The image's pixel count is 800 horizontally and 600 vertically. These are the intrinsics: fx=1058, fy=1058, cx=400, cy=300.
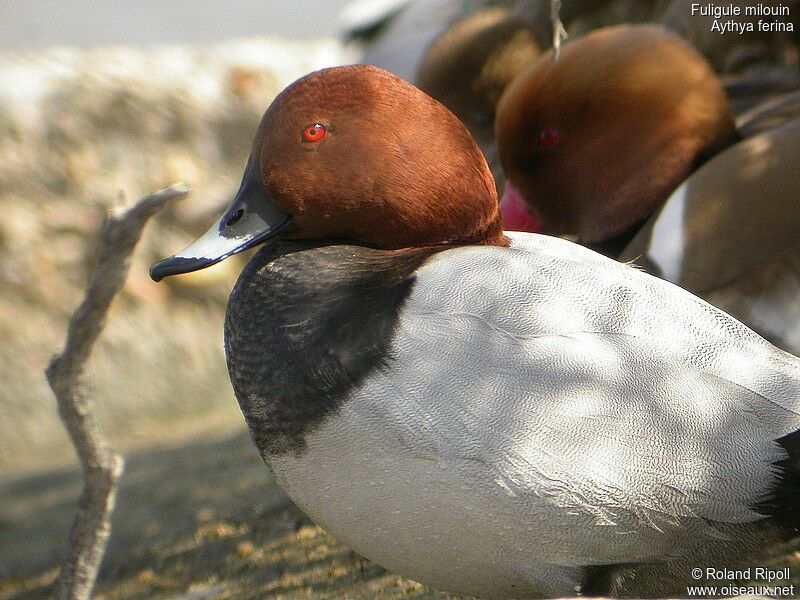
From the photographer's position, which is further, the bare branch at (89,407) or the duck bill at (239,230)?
the bare branch at (89,407)

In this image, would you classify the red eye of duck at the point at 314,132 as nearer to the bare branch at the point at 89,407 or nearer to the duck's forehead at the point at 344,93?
the duck's forehead at the point at 344,93

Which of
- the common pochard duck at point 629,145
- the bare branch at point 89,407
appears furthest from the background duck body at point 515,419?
the common pochard duck at point 629,145

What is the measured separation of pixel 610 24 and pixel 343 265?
242cm

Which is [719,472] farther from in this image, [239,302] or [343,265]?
[239,302]

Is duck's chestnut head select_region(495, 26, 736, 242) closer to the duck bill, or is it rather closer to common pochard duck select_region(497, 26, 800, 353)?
common pochard duck select_region(497, 26, 800, 353)

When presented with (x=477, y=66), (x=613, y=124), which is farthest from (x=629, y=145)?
(x=477, y=66)

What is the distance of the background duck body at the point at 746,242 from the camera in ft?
6.99

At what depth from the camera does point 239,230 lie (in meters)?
1.65

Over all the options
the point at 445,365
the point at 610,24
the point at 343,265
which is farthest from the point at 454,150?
the point at 610,24

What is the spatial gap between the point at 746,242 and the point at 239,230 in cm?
108

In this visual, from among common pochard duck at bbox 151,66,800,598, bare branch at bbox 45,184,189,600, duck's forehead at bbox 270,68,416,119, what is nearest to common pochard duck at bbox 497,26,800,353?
common pochard duck at bbox 151,66,800,598

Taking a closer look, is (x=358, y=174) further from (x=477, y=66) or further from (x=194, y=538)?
(x=477, y=66)

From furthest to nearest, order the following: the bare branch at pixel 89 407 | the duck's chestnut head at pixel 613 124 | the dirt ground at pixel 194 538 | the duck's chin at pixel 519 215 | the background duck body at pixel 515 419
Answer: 1. the duck's chin at pixel 519 215
2. the duck's chestnut head at pixel 613 124
3. the dirt ground at pixel 194 538
4. the bare branch at pixel 89 407
5. the background duck body at pixel 515 419

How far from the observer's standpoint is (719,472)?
1.45 meters
